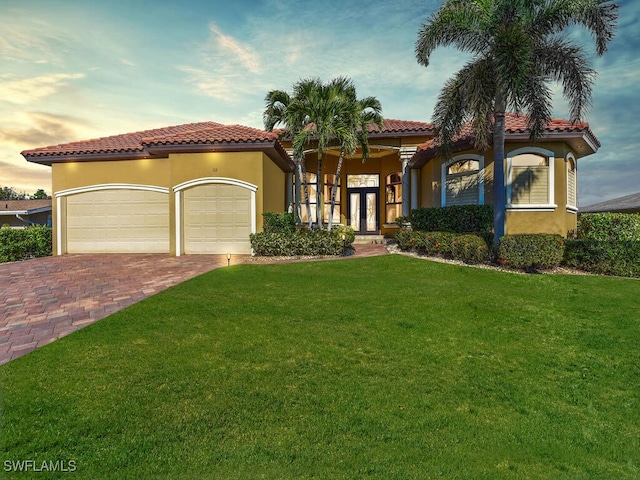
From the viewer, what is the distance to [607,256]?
9.35 meters

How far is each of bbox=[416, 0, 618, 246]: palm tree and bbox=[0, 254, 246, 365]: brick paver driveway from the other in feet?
30.0

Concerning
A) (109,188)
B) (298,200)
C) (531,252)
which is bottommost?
(531,252)

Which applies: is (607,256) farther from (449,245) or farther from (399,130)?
(399,130)

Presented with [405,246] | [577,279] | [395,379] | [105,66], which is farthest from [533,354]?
[105,66]

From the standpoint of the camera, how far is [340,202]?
19.2 metres

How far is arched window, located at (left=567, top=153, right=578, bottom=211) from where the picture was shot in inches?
517

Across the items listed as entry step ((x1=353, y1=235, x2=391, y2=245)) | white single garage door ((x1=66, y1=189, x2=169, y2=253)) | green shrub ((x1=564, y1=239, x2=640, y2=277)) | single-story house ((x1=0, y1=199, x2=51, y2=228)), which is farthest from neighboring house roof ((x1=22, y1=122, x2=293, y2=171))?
single-story house ((x1=0, y1=199, x2=51, y2=228))

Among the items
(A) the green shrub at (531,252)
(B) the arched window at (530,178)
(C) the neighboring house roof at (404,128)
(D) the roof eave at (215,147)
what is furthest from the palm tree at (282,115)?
(B) the arched window at (530,178)

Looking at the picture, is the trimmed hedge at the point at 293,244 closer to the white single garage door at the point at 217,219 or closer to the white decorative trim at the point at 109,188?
the white single garage door at the point at 217,219

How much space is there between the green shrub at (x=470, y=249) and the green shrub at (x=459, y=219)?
69.1 inches

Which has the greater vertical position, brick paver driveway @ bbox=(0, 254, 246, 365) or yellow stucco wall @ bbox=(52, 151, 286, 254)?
yellow stucco wall @ bbox=(52, 151, 286, 254)

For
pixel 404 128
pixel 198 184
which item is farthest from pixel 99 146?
pixel 404 128

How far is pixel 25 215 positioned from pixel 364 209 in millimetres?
23253

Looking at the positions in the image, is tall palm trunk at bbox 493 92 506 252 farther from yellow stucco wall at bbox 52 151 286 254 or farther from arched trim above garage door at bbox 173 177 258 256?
arched trim above garage door at bbox 173 177 258 256
